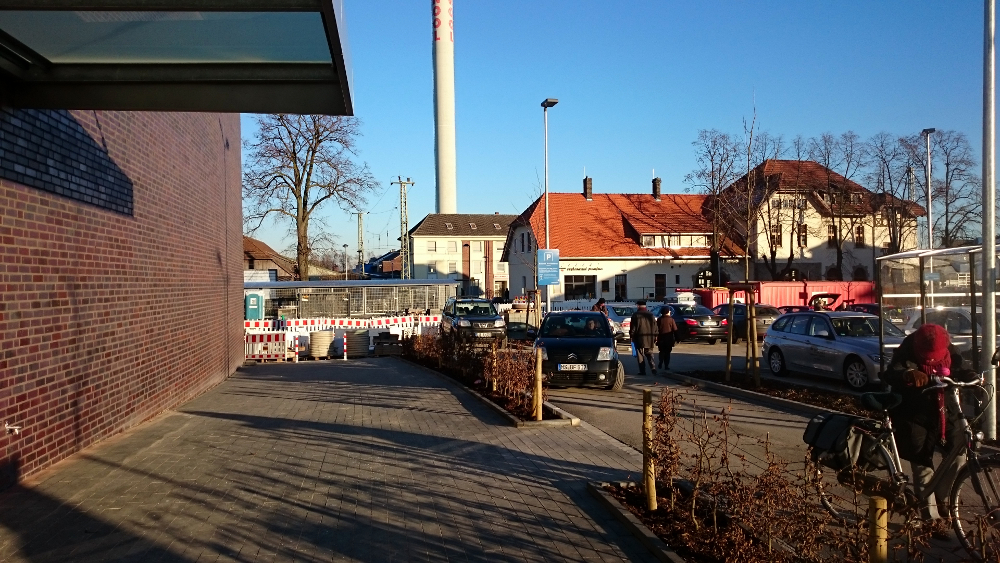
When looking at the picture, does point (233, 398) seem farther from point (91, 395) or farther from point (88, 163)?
point (88, 163)

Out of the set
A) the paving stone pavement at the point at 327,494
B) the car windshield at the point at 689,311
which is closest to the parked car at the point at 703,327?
the car windshield at the point at 689,311

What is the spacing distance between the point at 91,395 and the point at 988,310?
1036 centimetres

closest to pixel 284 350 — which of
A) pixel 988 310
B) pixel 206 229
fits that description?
pixel 206 229

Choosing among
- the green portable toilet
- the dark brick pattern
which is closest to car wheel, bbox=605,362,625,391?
the dark brick pattern

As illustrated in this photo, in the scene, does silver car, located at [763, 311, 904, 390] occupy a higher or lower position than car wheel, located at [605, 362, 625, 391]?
higher

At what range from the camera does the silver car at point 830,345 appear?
43.7ft

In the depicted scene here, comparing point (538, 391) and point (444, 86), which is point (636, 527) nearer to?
point (538, 391)

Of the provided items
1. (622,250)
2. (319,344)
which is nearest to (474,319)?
(319,344)

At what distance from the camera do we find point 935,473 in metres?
5.29

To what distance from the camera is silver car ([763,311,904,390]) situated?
13312 millimetres

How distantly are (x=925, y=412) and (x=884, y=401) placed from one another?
272 mm

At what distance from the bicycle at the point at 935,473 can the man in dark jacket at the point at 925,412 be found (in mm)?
71

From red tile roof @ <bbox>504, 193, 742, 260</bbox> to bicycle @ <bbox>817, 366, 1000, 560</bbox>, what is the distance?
4466 centimetres

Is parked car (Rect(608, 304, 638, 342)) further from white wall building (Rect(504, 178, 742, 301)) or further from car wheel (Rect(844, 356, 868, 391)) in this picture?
white wall building (Rect(504, 178, 742, 301))
